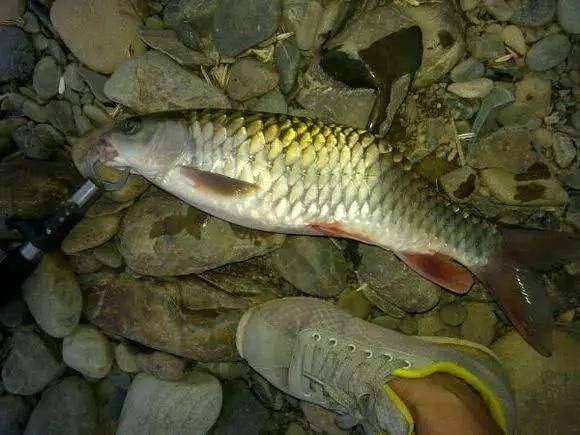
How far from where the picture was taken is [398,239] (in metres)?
2.68

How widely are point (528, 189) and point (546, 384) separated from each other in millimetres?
1107

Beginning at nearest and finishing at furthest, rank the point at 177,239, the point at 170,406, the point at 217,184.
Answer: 1. the point at 217,184
2. the point at 177,239
3. the point at 170,406

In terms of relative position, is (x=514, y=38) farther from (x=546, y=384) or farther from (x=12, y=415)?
(x=12, y=415)

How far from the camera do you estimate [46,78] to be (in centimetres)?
302

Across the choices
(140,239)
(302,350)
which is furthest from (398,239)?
(140,239)

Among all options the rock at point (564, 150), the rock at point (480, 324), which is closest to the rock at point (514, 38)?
the rock at point (564, 150)

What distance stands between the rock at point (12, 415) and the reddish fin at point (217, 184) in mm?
1821

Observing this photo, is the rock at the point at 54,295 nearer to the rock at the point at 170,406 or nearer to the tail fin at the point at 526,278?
the rock at the point at 170,406

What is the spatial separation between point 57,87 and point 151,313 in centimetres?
148

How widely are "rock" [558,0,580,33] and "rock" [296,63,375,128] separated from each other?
1.18 m

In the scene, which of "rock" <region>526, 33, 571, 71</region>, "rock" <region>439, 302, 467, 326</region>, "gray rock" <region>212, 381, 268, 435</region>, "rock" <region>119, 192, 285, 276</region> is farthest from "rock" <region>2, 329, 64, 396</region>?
"rock" <region>526, 33, 571, 71</region>

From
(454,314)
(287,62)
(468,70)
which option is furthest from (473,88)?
(454,314)

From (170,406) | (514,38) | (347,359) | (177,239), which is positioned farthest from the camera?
(514,38)

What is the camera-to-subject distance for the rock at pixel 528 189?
2.87 m
